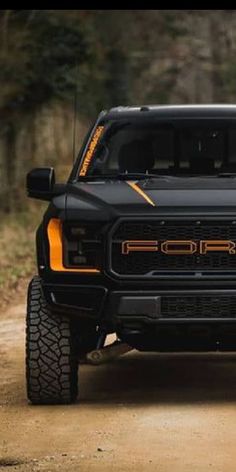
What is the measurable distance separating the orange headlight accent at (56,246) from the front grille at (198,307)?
1.85 feet

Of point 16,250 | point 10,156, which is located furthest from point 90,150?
point 10,156

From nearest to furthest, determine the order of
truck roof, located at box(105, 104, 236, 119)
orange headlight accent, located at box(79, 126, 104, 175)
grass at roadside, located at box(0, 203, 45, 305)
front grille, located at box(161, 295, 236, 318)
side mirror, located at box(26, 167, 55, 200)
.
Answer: front grille, located at box(161, 295, 236, 318)
side mirror, located at box(26, 167, 55, 200)
orange headlight accent, located at box(79, 126, 104, 175)
truck roof, located at box(105, 104, 236, 119)
grass at roadside, located at box(0, 203, 45, 305)

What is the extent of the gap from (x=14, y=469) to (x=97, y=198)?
2.31 m

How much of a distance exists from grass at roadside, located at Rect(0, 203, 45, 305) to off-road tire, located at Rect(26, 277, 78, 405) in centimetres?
605

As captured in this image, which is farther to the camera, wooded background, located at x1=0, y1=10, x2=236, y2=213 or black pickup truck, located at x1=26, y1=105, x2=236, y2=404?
wooded background, located at x1=0, y1=10, x2=236, y2=213

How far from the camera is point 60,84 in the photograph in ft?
82.7

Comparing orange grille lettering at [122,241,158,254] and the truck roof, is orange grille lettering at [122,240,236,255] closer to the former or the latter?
orange grille lettering at [122,241,158,254]

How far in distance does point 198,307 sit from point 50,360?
0.98 meters

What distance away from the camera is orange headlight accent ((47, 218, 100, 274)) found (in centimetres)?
802

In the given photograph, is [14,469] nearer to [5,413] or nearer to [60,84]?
[5,413]

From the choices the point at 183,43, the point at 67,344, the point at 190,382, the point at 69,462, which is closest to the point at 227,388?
the point at 190,382

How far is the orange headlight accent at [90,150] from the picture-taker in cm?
903

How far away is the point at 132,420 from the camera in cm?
754

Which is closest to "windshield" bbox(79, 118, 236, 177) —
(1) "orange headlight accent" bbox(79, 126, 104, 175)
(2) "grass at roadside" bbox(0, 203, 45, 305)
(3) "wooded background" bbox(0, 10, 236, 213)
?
(1) "orange headlight accent" bbox(79, 126, 104, 175)
